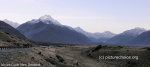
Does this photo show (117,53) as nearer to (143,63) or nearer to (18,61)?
(143,63)

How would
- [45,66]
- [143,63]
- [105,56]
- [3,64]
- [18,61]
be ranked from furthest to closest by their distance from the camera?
[105,56]
[143,63]
[45,66]
[18,61]
[3,64]

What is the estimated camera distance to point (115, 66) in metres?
65.1

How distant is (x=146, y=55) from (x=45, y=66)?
44.1m

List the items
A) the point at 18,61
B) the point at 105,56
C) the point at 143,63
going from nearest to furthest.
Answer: the point at 18,61
the point at 143,63
the point at 105,56

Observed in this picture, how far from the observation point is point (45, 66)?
118 ft

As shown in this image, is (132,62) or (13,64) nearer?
(13,64)

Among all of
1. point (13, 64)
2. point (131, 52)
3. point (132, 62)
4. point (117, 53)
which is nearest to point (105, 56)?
point (117, 53)

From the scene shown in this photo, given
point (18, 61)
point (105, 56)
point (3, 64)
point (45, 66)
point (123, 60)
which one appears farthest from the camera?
point (105, 56)

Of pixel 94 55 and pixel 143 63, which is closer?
pixel 143 63

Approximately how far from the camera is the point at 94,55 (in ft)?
273

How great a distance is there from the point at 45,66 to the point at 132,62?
122ft

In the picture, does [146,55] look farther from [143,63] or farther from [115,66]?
[115,66]

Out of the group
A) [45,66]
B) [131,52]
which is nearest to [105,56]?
[131,52]

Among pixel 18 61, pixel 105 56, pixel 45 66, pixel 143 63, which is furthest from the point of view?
pixel 105 56
